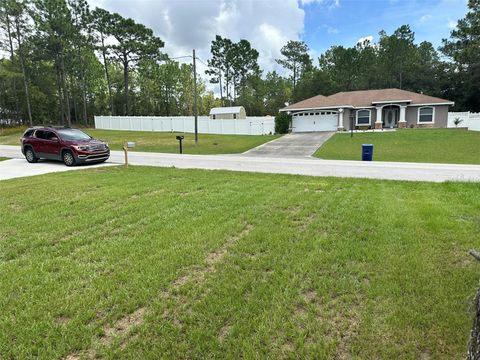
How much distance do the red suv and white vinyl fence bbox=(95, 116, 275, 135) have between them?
21.2 metres

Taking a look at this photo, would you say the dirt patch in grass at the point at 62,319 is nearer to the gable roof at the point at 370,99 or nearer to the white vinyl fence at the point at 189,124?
the white vinyl fence at the point at 189,124

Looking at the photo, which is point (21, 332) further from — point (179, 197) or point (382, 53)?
point (382, 53)

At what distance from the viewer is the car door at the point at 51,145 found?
46.0 ft

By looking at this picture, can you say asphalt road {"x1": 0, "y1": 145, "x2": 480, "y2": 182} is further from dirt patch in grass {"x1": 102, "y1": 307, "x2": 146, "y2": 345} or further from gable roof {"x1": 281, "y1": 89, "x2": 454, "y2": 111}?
gable roof {"x1": 281, "y1": 89, "x2": 454, "y2": 111}

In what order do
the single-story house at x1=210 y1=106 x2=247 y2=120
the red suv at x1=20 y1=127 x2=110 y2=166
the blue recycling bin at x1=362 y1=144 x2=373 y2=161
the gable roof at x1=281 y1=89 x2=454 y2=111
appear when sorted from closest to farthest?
1. the red suv at x1=20 y1=127 x2=110 y2=166
2. the blue recycling bin at x1=362 y1=144 x2=373 y2=161
3. the gable roof at x1=281 y1=89 x2=454 y2=111
4. the single-story house at x1=210 y1=106 x2=247 y2=120

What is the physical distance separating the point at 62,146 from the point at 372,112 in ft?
101

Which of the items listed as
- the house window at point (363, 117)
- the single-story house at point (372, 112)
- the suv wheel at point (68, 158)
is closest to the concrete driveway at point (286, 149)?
the suv wheel at point (68, 158)

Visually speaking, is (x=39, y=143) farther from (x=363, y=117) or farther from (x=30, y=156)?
(x=363, y=117)

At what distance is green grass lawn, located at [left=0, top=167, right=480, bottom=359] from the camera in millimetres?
2527

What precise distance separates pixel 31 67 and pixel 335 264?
51187mm

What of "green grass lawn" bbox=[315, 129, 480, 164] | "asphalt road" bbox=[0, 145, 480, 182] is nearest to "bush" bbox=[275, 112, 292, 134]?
"green grass lawn" bbox=[315, 129, 480, 164]

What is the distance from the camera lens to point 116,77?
55031 millimetres

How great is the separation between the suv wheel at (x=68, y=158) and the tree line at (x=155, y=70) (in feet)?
96.5

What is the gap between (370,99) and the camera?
35875mm
